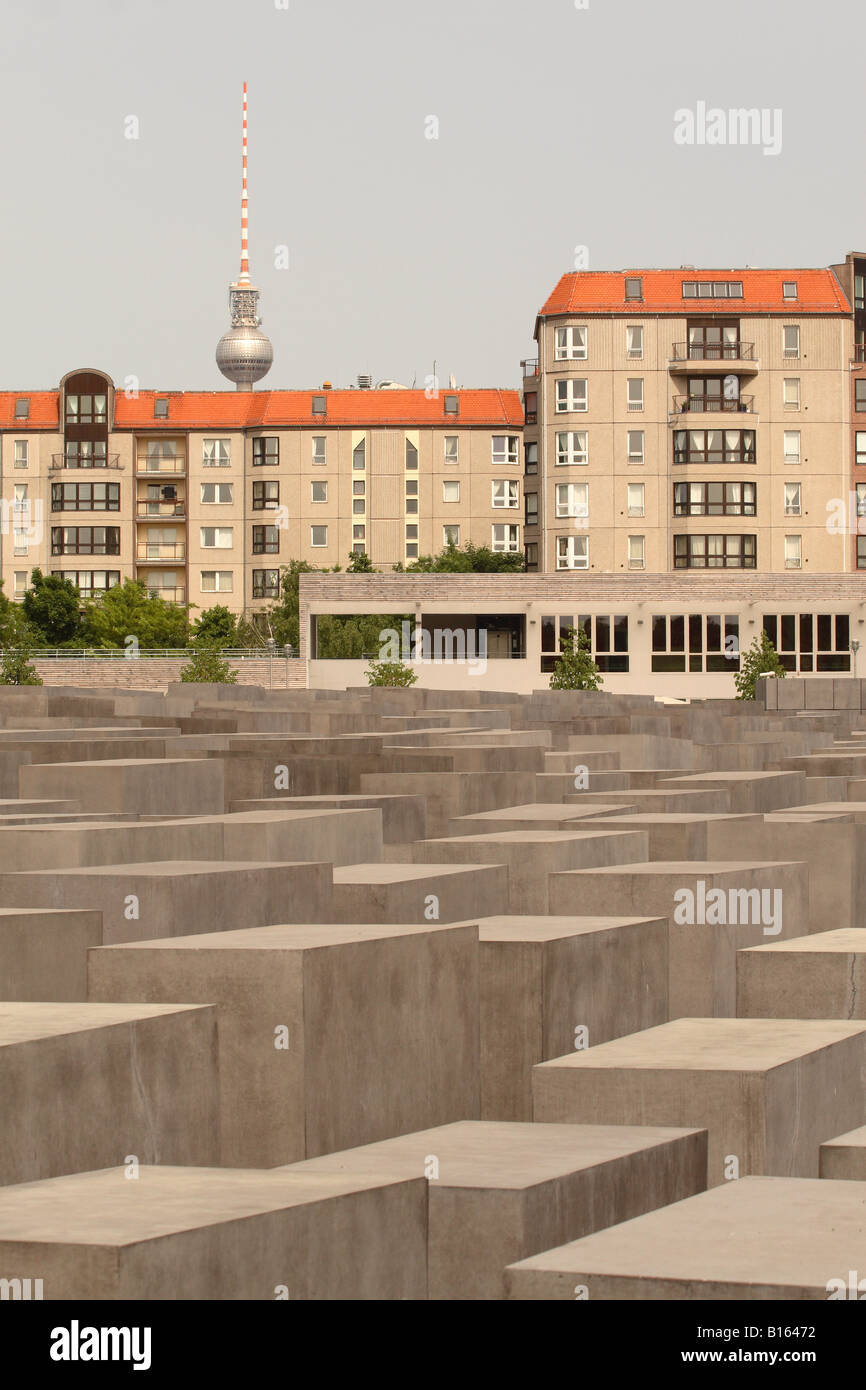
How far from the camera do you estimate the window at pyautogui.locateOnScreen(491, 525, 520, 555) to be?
355 ft

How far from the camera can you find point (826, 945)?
33.1 feet

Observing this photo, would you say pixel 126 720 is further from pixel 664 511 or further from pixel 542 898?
pixel 664 511

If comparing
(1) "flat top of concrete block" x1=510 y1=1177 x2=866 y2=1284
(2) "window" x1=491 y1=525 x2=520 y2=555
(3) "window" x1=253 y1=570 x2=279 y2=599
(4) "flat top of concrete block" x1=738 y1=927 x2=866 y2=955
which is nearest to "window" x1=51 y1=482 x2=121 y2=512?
(3) "window" x1=253 y1=570 x2=279 y2=599

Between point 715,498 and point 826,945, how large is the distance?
68.5 metres

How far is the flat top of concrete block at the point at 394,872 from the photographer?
11.0 m

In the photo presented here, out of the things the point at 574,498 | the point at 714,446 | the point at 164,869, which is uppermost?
the point at 714,446

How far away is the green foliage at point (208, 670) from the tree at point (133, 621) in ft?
64.6

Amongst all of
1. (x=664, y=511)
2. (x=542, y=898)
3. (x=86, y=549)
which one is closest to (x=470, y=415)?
(x=86, y=549)

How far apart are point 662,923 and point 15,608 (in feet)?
249

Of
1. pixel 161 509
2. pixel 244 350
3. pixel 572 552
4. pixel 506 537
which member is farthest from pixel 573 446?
pixel 244 350

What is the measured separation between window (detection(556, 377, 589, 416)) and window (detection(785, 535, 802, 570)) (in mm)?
9193

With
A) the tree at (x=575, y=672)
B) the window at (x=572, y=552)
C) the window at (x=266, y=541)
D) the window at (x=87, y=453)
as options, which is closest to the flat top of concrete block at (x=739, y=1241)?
the tree at (x=575, y=672)

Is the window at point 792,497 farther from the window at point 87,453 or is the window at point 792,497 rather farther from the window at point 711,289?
the window at point 87,453

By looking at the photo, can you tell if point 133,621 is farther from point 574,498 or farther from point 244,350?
point 244,350
